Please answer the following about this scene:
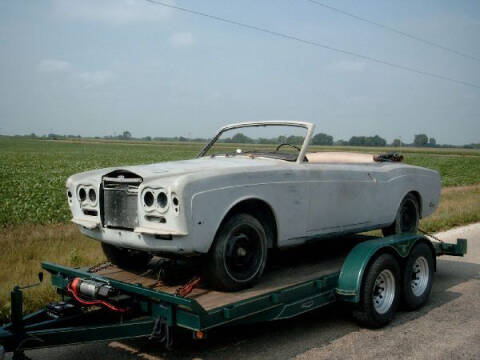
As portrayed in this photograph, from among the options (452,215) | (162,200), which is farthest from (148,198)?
(452,215)

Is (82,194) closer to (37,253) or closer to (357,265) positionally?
(357,265)

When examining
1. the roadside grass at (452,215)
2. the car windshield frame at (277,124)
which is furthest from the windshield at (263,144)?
the roadside grass at (452,215)

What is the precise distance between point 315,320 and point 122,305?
6.96ft

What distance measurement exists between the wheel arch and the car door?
0.46 metres

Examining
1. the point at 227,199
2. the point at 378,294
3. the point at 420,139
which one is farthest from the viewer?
the point at 420,139

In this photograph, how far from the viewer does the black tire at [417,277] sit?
531 cm

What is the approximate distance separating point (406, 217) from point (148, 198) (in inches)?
151

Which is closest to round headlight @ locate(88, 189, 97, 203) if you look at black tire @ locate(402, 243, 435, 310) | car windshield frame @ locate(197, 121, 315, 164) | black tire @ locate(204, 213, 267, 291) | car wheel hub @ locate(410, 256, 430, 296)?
black tire @ locate(204, 213, 267, 291)

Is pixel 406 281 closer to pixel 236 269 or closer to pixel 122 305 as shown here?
pixel 236 269

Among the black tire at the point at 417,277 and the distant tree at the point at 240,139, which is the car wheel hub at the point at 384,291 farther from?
the distant tree at the point at 240,139

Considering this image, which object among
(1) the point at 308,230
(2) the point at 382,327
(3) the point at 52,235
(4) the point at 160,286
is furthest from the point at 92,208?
(3) the point at 52,235

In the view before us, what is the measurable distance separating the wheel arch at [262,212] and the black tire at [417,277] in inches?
62.9

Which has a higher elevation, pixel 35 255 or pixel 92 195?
pixel 92 195

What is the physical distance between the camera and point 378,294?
5051 millimetres
